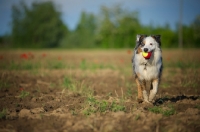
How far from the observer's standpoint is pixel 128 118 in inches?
177

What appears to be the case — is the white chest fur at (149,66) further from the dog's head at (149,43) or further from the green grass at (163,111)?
the green grass at (163,111)

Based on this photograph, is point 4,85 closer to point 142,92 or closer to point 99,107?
point 99,107

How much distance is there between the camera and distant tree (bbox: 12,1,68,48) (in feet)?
179

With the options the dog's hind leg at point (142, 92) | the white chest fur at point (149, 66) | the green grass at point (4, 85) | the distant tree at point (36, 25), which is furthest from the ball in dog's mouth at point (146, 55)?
the distant tree at point (36, 25)

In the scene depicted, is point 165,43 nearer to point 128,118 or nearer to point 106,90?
point 106,90

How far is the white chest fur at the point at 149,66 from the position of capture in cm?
551

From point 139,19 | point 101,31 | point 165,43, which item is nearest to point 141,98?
point 165,43

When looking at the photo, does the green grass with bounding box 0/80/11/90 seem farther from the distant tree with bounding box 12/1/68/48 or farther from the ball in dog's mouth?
the distant tree with bounding box 12/1/68/48

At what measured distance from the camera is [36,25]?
55.2 metres

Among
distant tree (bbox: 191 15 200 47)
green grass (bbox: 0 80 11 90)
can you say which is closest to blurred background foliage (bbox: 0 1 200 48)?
distant tree (bbox: 191 15 200 47)

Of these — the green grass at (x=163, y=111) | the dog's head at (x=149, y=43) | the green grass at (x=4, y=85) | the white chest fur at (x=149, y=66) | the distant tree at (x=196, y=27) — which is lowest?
the green grass at (x=163, y=111)

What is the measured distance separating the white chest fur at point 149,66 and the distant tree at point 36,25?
1992 inches

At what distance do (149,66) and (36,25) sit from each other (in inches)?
2074

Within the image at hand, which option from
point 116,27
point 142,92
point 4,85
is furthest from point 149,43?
point 116,27
